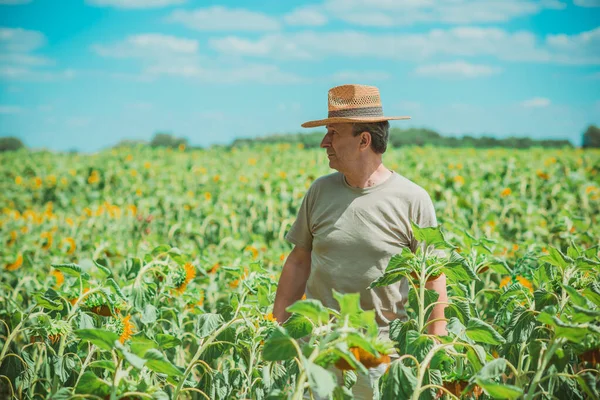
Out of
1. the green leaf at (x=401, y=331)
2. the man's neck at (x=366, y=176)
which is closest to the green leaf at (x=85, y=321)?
the green leaf at (x=401, y=331)

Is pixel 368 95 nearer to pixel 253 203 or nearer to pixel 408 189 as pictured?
pixel 408 189

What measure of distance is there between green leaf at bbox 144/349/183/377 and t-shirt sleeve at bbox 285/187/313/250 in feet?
3.95

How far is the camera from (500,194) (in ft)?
26.4

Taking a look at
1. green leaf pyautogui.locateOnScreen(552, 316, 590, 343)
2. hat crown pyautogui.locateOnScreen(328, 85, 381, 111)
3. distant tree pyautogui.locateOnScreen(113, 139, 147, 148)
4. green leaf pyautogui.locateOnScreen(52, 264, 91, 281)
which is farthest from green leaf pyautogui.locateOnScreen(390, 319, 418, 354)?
distant tree pyautogui.locateOnScreen(113, 139, 147, 148)

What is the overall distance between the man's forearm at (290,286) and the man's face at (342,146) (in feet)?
1.64

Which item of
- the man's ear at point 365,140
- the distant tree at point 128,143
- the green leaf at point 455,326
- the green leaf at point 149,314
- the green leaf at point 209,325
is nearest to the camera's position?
the green leaf at point 455,326

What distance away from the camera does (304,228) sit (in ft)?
9.38

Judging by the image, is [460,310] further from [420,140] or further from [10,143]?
[10,143]

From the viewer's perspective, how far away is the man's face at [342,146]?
2.71m

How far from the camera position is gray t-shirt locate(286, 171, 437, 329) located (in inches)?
104

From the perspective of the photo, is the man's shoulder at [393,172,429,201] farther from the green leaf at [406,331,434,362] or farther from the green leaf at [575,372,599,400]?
the green leaf at [575,372,599,400]

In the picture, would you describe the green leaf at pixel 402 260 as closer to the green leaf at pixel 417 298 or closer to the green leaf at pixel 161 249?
the green leaf at pixel 417 298

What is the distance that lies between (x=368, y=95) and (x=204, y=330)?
120 centimetres

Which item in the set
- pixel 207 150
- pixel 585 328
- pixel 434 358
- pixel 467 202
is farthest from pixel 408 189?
pixel 207 150
